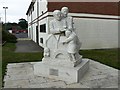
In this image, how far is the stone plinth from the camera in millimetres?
5834

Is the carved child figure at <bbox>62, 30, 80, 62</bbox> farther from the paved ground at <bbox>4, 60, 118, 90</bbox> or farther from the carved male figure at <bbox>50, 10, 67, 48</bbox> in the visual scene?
the paved ground at <bbox>4, 60, 118, 90</bbox>

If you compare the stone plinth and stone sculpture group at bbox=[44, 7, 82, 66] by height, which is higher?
stone sculpture group at bbox=[44, 7, 82, 66]

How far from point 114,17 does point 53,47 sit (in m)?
11.9

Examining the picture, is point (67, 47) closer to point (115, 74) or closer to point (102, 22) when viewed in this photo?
point (115, 74)

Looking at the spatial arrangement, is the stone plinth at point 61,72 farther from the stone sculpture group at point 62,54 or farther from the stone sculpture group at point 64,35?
the stone sculpture group at point 64,35

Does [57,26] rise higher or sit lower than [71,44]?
higher

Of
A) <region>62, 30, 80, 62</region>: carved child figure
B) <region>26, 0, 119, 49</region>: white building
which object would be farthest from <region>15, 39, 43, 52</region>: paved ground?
<region>62, 30, 80, 62</region>: carved child figure

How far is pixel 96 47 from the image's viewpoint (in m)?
16.4

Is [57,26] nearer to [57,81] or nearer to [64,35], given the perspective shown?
[64,35]

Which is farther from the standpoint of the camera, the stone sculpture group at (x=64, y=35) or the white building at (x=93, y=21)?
the white building at (x=93, y=21)

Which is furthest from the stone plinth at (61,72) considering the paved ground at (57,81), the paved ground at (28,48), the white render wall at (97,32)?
the white render wall at (97,32)

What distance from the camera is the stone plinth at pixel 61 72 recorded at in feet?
19.1

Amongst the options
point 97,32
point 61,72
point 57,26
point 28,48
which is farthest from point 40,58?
point 97,32

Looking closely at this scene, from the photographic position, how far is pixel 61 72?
19.9ft
